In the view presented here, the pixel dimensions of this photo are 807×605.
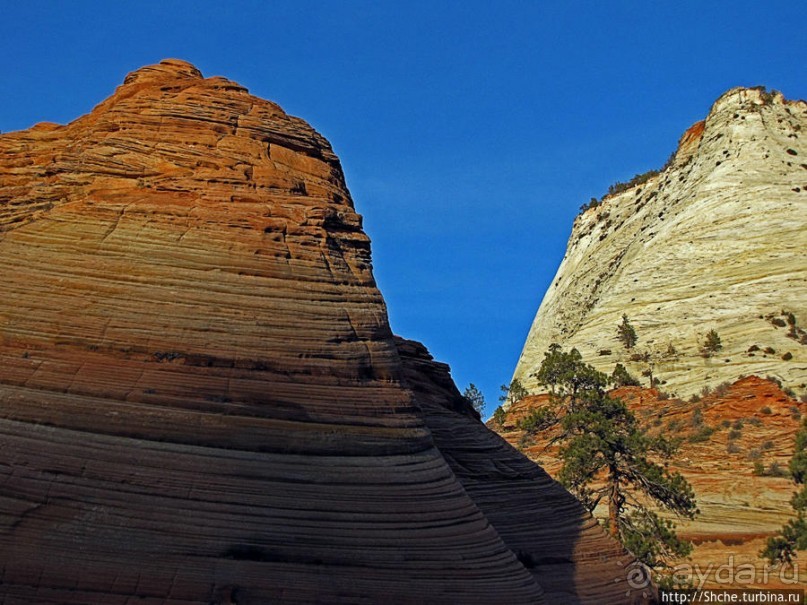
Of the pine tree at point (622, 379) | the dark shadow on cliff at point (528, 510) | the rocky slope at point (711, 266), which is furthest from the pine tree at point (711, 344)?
the dark shadow on cliff at point (528, 510)

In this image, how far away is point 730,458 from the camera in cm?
4516

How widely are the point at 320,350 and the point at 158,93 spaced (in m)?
6.94

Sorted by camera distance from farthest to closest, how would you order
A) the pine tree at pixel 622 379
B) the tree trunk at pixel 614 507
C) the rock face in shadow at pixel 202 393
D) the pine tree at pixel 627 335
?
1. the pine tree at pixel 627 335
2. the pine tree at pixel 622 379
3. the tree trunk at pixel 614 507
4. the rock face in shadow at pixel 202 393

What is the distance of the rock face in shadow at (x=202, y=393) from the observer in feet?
33.8

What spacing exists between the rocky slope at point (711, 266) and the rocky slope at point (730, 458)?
3.83 meters

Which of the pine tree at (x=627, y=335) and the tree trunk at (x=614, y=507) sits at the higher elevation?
the pine tree at (x=627, y=335)

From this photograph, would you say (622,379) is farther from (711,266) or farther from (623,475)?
(623,475)

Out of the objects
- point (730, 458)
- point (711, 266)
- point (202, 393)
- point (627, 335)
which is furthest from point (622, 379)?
point (202, 393)

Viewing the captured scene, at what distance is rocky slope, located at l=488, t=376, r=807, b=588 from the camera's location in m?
36.6

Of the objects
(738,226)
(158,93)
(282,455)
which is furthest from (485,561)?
(738,226)

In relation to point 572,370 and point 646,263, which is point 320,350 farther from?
point 646,263

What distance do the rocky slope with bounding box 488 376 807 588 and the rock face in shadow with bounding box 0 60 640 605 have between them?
22.3 meters

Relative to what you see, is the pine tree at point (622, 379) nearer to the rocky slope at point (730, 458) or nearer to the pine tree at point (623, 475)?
the rocky slope at point (730, 458)

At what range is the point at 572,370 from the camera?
38.0 m
